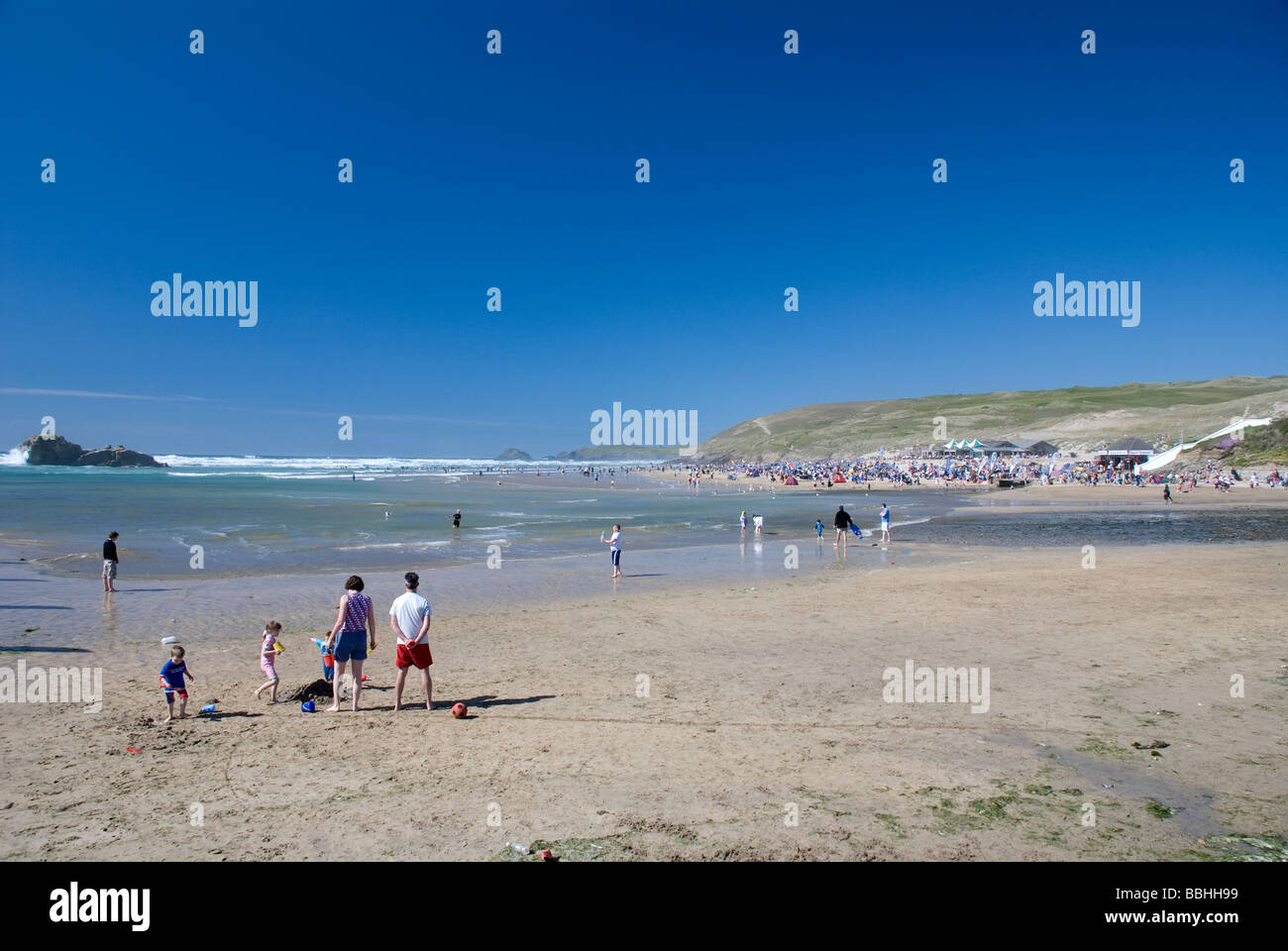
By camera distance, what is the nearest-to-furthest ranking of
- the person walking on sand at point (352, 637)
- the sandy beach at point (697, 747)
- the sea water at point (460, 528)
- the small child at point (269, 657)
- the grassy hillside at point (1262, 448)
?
the sandy beach at point (697, 747)
the person walking on sand at point (352, 637)
the small child at point (269, 657)
the sea water at point (460, 528)
the grassy hillside at point (1262, 448)

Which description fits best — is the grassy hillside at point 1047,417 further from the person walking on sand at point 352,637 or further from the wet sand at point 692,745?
the person walking on sand at point 352,637

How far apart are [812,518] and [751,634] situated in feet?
94.7

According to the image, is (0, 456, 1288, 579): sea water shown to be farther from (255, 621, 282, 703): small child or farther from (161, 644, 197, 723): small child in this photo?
(161, 644, 197, 723): small child

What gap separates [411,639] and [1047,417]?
14951cm

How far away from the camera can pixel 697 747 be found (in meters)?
7.23

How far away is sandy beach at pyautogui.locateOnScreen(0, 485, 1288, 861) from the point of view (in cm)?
Answer: 529

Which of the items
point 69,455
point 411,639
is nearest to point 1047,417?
point 411,639

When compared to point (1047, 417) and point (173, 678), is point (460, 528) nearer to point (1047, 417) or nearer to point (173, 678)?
point (173, 678)

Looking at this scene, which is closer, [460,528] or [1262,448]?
[460,528]

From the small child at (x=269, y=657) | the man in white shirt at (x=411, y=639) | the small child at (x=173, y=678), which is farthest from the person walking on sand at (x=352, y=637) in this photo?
the small child at (x=173, y=678)

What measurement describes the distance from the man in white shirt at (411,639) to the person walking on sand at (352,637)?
0.32 metres

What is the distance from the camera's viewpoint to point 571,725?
7.95m

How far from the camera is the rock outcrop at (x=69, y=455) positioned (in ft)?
411
